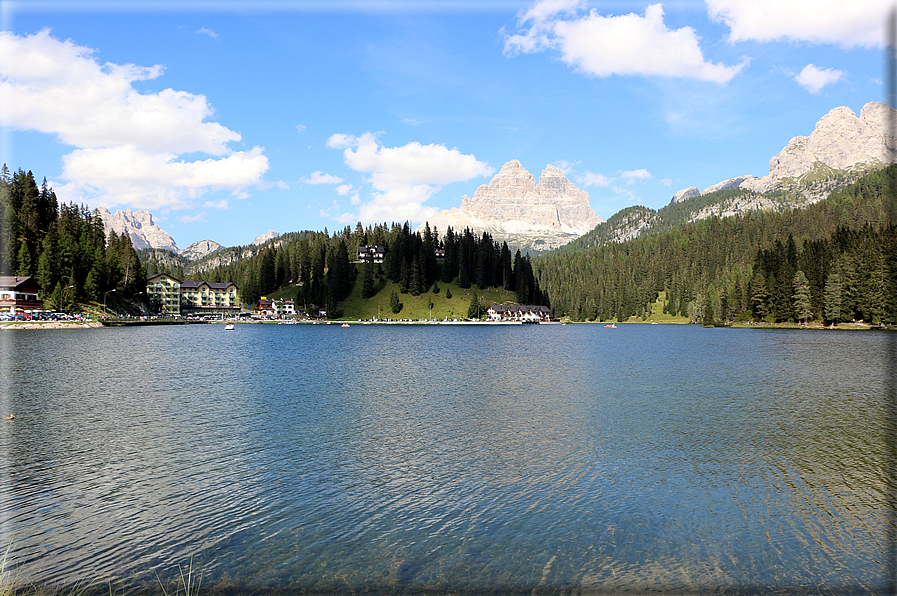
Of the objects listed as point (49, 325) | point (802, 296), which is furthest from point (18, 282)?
point (802, 296)

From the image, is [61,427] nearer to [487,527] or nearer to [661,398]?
[487,527]

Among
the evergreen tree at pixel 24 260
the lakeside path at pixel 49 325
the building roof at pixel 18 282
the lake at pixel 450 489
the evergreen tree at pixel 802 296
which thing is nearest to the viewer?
the lake at pixel 450 489

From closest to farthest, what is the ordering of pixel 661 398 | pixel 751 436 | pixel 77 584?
pixel 77 584 → pixel 751 436 → pixel 661 398

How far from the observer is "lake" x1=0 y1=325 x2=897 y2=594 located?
18.0 m

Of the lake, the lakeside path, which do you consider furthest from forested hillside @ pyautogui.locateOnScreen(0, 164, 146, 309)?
the lake

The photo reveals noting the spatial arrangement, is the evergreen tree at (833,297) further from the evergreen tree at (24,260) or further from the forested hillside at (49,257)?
the evergreen tree at (24,260)

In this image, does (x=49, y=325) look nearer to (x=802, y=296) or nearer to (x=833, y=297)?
(x=802, y=296)

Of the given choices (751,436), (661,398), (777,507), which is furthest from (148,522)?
(661,398)

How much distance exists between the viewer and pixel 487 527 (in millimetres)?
21422

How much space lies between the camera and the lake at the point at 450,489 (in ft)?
59.0

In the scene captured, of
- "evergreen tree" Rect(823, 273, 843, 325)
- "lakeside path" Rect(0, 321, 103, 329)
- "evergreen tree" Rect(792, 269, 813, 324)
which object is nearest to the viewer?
"lakeside path" Rect(0, 321, 103, 329)

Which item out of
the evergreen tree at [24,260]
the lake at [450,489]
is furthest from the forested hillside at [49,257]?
the lake at [450,489]

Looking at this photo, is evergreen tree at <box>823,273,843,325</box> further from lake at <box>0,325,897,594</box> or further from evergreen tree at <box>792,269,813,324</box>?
lake at <box>0,325,897,594</box>

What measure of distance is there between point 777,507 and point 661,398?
30135mm
